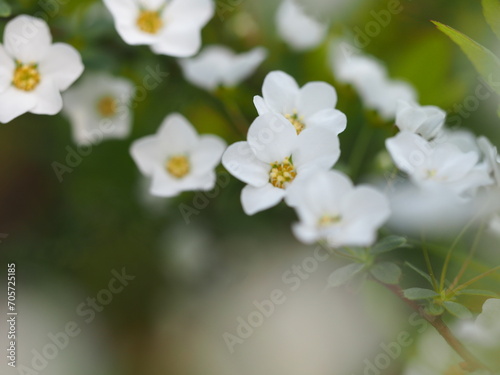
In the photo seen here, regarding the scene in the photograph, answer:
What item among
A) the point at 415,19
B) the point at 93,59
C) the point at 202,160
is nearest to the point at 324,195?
the point at 202,160

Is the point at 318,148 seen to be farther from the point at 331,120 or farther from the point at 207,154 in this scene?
the point at 207,154

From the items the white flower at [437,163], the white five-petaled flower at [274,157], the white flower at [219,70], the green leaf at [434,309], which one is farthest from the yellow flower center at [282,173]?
the white flower at [219,70]

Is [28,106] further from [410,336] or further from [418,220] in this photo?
[410,336]

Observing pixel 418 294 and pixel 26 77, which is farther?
pixel 26 77

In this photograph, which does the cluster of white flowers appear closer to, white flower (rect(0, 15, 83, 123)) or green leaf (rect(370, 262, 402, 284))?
green leaf (rect(370, 262, 402, 284))

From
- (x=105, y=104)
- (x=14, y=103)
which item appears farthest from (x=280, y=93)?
(x=105, y=104)

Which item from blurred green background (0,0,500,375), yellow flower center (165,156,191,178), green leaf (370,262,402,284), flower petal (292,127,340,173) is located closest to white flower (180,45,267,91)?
blurred green background (0,0,500,375)

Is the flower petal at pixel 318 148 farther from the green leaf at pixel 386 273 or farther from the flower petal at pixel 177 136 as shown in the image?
the flower petal at pixel 177 136
